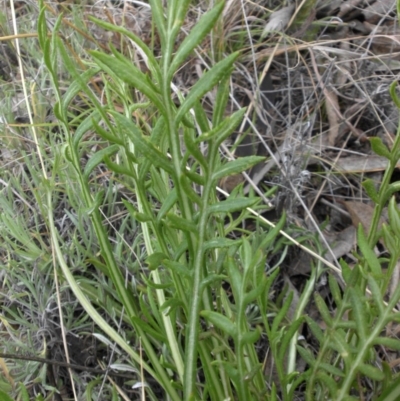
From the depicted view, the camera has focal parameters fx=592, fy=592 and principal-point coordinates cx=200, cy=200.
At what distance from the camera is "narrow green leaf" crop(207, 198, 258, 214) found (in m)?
0.74

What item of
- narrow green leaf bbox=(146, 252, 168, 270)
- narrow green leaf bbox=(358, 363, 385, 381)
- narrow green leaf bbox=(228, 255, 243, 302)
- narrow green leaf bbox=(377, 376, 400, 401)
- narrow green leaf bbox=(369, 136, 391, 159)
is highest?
narrow green leaf bbox=(369, 136, 391, 159)

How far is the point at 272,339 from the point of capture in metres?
0.86

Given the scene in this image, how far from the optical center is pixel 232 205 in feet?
2.47

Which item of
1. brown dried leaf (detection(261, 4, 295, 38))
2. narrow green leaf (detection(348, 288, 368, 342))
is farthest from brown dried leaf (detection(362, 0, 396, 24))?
narrow green leaf (detection(348, 288, 368, 342))

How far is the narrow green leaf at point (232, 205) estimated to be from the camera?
2.41ft

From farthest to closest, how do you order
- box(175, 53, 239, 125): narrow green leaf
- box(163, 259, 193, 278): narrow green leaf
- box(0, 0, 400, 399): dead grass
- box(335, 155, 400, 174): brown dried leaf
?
box(335, 155, 400, 174): brown dried leaf, box(0, 0, 400, 399): dead grass, box(163, 259, 193, 278): narrow green leaf, box(175, 53, 239, 125): narrow green leaf

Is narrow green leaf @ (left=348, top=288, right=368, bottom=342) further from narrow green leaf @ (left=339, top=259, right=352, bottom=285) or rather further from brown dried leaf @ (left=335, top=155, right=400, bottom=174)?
brown dried leaf @ (left=335, top=155, right=400, bottom=174)

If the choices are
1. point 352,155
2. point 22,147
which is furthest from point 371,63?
point 22,147

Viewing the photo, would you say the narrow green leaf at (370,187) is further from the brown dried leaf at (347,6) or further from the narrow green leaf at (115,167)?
the brown dried leaf at (347,6)

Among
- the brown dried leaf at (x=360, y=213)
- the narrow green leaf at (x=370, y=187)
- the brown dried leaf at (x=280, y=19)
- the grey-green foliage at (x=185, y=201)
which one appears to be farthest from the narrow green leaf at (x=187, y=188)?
the brown dried leaf at (x=280, y=19)

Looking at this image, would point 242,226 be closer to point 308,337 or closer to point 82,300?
point 308,337

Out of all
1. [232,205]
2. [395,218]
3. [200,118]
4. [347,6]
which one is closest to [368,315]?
[395,218]

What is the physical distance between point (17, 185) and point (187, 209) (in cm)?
61

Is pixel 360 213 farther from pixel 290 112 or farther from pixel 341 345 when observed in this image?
pixel 341 345
